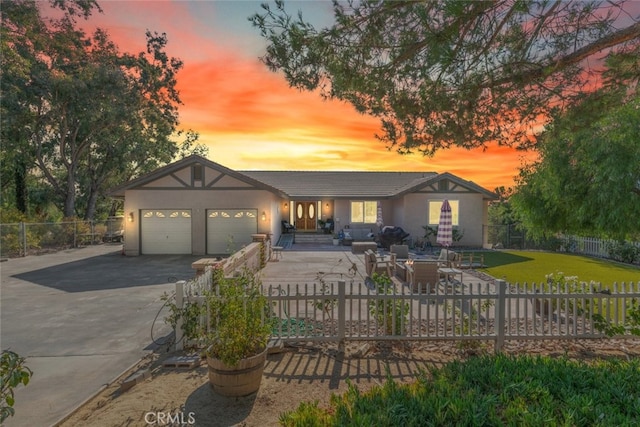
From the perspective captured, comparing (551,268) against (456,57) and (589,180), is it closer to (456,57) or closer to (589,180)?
(589,180)

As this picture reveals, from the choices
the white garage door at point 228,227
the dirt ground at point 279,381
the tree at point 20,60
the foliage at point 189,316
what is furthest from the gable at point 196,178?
the dirt ground at point 279,381

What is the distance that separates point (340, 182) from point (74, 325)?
820 inches

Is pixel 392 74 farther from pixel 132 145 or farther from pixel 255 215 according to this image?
pixel 132 145

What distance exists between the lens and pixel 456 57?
18.7 ft

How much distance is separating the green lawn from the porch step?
31.2 feet

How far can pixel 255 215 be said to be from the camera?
18.1 meters

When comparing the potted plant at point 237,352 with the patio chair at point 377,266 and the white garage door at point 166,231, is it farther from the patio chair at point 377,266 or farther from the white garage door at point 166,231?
the white garage door at point 166,231

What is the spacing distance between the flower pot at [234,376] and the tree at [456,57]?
15.3 ft

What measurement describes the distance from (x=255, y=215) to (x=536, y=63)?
14.3m

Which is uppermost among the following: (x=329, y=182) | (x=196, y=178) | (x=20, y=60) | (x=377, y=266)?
(x=20, y=60)

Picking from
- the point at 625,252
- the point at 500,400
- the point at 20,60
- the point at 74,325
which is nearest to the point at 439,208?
the point at 625,252

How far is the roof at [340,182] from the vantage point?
23.3 metres

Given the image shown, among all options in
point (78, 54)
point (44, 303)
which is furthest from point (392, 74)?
point (78, 54)

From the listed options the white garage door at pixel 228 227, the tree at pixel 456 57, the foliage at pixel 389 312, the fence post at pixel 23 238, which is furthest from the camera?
the white garage door at pixel 228 227
